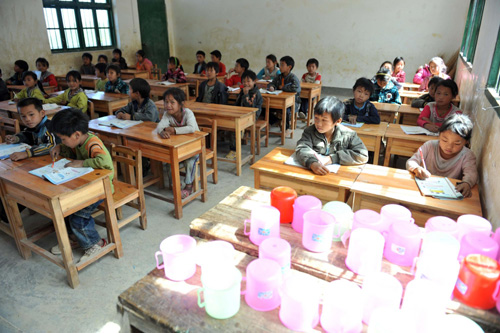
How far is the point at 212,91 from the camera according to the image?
468 centimetres

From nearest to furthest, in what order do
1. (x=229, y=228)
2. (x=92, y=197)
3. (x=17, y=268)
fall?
(x=229, y=228)
(x=92, y=197)
(x=17, y=268)

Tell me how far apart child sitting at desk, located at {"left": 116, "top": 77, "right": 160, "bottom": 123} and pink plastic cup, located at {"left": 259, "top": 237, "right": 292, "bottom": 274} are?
2775mm

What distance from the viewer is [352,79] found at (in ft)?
28.2

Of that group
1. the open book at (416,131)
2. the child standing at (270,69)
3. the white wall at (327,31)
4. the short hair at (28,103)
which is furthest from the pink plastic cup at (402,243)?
the white wall at (327,31)

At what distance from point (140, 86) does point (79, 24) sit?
20.6ft

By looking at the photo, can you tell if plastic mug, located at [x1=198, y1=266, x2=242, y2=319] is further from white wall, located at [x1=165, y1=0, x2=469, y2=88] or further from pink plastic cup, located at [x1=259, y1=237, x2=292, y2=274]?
white wall, located at [x1=165, y1=0, x2=469, y2=88]

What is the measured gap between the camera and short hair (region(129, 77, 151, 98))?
135 inches

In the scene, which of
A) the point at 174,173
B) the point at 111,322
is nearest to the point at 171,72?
the point at 174,173

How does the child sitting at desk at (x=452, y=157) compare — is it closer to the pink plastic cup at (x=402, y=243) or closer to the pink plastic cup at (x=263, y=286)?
the pink plastic cup at (x=402, y=243)

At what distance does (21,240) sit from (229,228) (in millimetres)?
1855

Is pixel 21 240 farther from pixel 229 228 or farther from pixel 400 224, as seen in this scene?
pixel 400 224

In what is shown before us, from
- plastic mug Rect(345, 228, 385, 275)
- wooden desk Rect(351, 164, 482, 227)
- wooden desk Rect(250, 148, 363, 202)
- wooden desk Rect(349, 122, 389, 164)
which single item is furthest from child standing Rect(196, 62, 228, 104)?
plastic mug Rect(345, 228, 385, 275)

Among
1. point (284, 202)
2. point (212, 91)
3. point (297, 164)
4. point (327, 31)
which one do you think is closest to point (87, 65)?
point (212, 91)

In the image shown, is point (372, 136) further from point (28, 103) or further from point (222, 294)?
point (28, 103)
